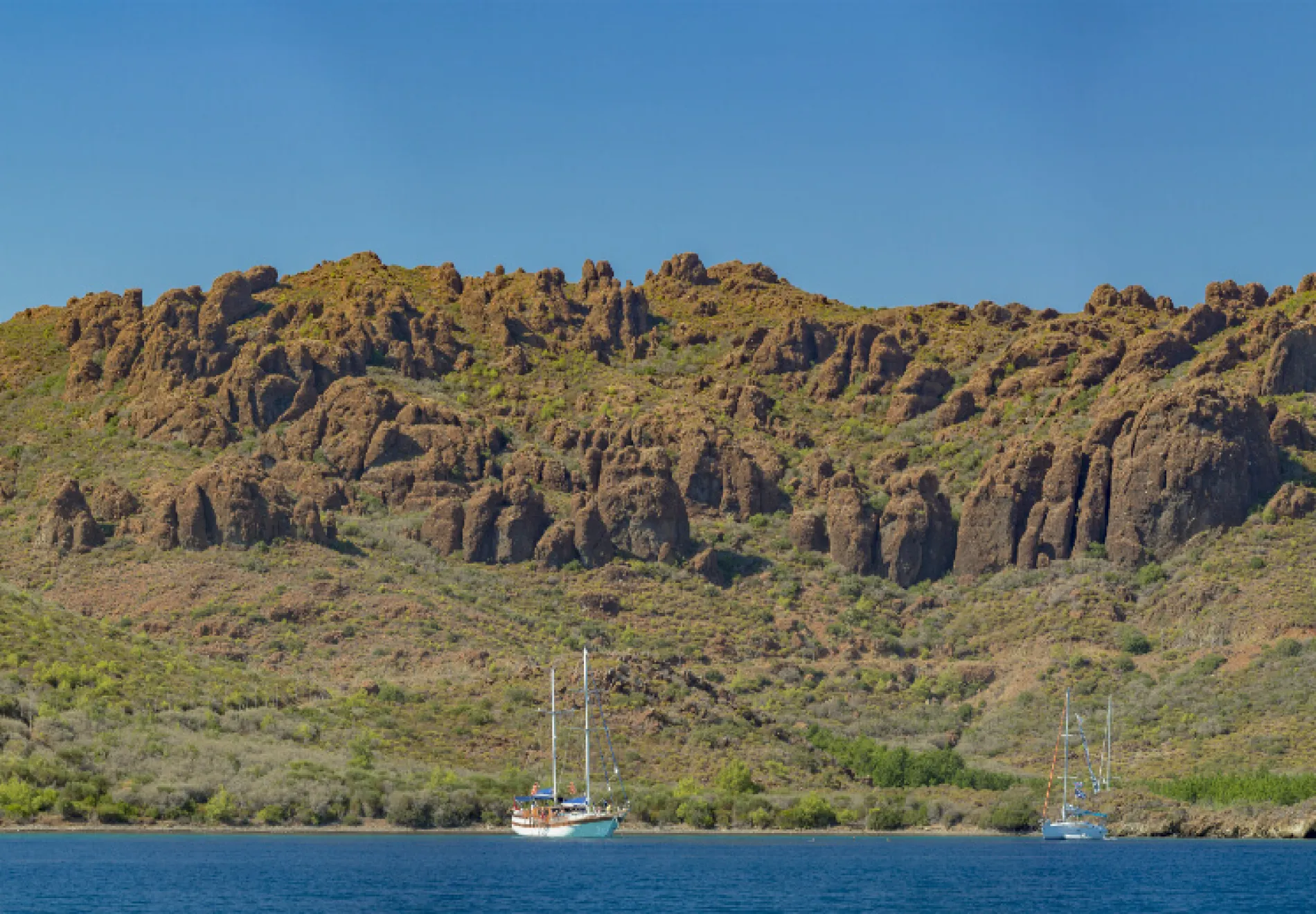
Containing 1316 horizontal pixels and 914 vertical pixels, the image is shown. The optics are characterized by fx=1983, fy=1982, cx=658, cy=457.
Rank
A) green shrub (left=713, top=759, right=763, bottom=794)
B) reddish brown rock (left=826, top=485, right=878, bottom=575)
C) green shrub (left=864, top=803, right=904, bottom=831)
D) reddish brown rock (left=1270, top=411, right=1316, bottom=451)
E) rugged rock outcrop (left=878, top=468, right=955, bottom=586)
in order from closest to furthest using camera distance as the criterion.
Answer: green shrub (left=713, top=759, right=763, bottom=794)
green shrub (left=864, top=803, right=904, bottom=831)
reddish brown rock (left=1270, top=411, right=1316, bottom=451)
rugged rock outcrop (left=878, top=468, right=955, bottom=586)
reddish brown rock (left=826, top=485, right=878, bottom=575)

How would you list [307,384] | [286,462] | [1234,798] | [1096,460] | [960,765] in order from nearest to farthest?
[1234,798], [960,765], [1096,460], [286,462], [307,384]

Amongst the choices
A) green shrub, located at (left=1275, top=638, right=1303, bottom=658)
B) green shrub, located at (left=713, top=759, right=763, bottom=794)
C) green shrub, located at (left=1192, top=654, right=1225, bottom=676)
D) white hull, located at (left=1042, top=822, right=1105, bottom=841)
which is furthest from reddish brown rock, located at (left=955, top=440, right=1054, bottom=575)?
green shrub, located at (left=713, top=759, right=763, bottom=794)

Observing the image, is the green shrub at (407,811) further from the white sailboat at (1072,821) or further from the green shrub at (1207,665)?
the green shrub at (1207,665)

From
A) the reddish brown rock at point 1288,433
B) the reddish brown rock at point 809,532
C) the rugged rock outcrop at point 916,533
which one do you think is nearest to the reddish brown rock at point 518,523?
the reddish brown rock at point 809,532

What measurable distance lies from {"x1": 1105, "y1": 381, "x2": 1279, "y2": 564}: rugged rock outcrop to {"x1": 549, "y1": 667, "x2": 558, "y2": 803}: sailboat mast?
188 feet

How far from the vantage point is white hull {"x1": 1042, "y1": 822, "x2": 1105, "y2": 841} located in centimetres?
12281

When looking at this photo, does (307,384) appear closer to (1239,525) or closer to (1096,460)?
(1096,460)

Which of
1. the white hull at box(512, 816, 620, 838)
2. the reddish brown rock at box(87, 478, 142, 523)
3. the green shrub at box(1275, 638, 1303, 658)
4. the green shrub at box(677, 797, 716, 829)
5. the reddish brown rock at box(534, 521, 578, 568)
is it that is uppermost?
the reddish brown rock at box(87, 478, 142, 523)

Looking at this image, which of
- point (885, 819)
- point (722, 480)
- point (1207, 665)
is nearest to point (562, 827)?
point (885, 819)

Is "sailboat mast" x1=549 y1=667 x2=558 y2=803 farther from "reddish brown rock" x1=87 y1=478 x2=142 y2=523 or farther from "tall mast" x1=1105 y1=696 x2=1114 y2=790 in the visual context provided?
"reddish brown rock" x1=87 y1=478 x2=142 y2=523

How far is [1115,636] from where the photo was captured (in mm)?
162250

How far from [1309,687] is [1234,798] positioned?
73.5 ft

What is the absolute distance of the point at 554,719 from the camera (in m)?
121

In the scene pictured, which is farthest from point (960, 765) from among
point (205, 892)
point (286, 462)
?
point (286, 462)
